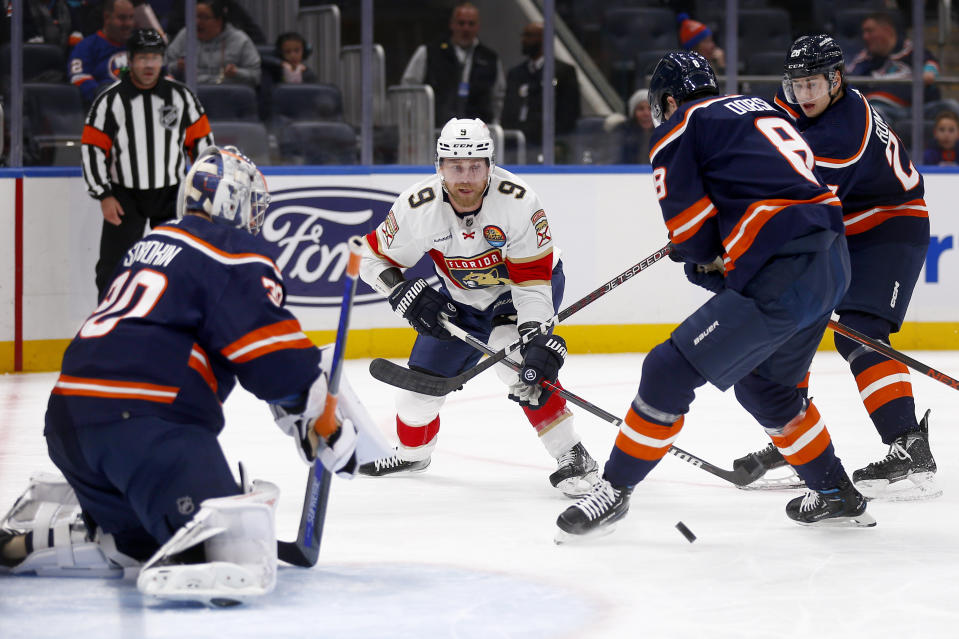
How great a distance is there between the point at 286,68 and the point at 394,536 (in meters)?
3.71

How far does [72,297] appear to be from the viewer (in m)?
5.61

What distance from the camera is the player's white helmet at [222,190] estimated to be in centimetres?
248

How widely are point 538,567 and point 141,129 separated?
3380 millimetres

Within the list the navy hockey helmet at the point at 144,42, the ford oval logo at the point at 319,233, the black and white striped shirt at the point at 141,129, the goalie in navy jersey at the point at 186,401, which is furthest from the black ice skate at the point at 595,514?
the navy hockey helmet at the point at 144,42

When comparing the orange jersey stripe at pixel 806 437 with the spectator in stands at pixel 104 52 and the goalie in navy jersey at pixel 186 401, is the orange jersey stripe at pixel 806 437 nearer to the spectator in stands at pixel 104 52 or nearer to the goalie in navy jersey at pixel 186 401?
the goalie in navy jersey at pixel 186 401

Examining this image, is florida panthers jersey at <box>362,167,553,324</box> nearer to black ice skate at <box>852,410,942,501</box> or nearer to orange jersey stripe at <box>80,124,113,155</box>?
black ice skate at <box>852,410,942,501</box>

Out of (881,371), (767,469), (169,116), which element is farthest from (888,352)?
(169,116)

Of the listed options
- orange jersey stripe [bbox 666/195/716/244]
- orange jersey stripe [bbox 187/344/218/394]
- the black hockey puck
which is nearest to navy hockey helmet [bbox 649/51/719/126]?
orange jersey stripe [bbox 666/195/716/244]

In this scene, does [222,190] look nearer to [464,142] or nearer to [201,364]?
[201,364]

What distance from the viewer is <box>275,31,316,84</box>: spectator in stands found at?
6.21m

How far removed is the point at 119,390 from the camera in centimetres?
233

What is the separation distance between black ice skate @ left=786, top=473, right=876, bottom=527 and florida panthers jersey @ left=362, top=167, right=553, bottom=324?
81cm

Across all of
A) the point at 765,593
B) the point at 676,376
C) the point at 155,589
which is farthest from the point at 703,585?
the point at 155,589

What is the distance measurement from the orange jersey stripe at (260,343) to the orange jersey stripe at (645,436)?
32.1 inches
